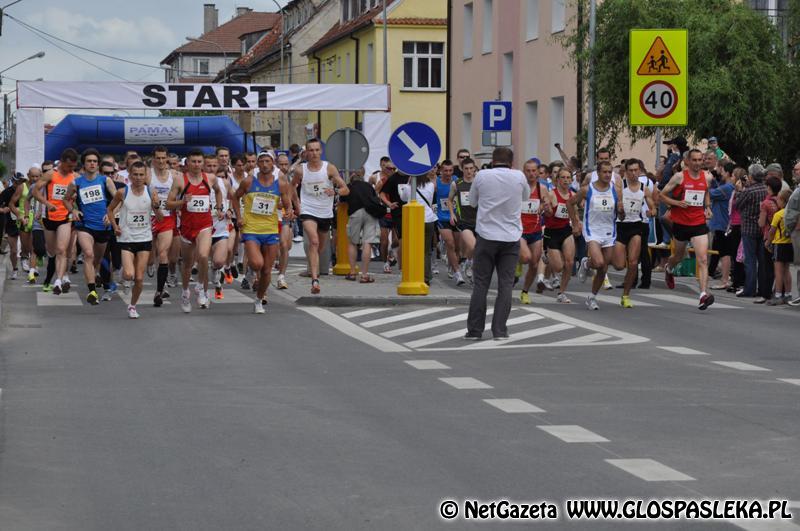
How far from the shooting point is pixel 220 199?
1856cm

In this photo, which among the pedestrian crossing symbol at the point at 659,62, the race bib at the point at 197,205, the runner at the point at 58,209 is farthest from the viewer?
the pedestrian crossing symbol at the point at 659,62

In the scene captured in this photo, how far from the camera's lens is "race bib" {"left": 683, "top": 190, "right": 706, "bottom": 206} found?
1938cm

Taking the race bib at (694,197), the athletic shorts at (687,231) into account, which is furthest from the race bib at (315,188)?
the race bib at (694,197)

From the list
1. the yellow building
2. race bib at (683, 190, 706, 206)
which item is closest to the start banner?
race bib at (683, 190, 706, 206)

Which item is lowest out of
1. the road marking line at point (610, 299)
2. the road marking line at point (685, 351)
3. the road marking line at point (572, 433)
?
the road marking line at point (610, 299)

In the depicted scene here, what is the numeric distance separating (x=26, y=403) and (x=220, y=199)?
8.28 metres

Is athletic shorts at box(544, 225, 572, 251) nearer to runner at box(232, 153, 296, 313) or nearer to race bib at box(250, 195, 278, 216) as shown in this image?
runner at box(232, 153, 296, 313)

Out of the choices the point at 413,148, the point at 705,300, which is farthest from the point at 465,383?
the point at 413,148

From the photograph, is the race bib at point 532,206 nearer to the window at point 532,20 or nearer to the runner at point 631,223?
the runner at point 631,223

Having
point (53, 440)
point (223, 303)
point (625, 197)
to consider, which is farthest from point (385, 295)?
point (53, 440)

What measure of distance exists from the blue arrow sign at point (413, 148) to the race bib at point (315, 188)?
1.49m

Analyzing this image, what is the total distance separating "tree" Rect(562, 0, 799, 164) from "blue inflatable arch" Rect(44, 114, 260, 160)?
11520 mm

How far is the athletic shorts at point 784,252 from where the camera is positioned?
66.9 ft

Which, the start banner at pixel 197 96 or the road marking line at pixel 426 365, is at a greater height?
the start banner at pixel 197 96
